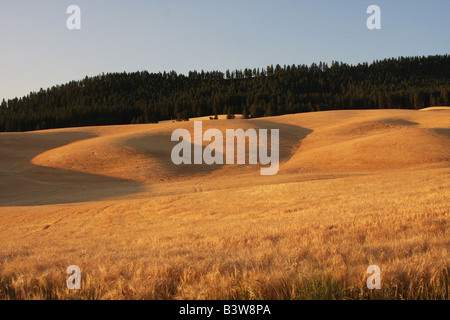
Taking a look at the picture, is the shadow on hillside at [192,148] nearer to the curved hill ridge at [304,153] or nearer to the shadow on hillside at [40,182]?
the curved hill ridge at [304,153]

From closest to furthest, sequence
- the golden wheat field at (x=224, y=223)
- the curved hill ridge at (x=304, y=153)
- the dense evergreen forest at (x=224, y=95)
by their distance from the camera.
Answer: the golden wheat field at (x=224, y=223)
the curved hill ridge at (x=304, y=153)
the dense evergreen forest at (x=224, y=95)

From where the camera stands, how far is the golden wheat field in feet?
14.9

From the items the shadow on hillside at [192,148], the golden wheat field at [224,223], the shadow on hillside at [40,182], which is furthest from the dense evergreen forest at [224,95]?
the golden wheat field at [224,223]

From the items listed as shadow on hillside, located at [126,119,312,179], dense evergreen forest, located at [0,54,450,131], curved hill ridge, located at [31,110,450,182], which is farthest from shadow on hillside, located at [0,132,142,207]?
dense evergreen forest, located at [0,54,450,131]

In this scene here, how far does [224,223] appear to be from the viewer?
13461mm

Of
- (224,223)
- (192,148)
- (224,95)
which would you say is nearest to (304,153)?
(192,148)

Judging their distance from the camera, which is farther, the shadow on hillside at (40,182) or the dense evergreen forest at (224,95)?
the dense evergreen forest at (224,95)

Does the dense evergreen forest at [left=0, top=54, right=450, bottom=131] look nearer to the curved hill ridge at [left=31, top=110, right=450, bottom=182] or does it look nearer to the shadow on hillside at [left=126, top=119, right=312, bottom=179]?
the shadow on hillside at [left=126, top=119, right=312, bottom=179]

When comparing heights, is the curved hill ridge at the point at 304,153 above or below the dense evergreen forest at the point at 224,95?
below

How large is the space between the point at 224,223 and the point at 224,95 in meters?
127

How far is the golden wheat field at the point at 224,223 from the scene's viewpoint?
4527 millimetres

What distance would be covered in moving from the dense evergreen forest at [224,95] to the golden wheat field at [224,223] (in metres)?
71.7

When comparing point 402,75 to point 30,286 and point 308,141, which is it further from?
point 30,286

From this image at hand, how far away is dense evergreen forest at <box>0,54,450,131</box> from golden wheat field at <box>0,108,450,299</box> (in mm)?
71720
